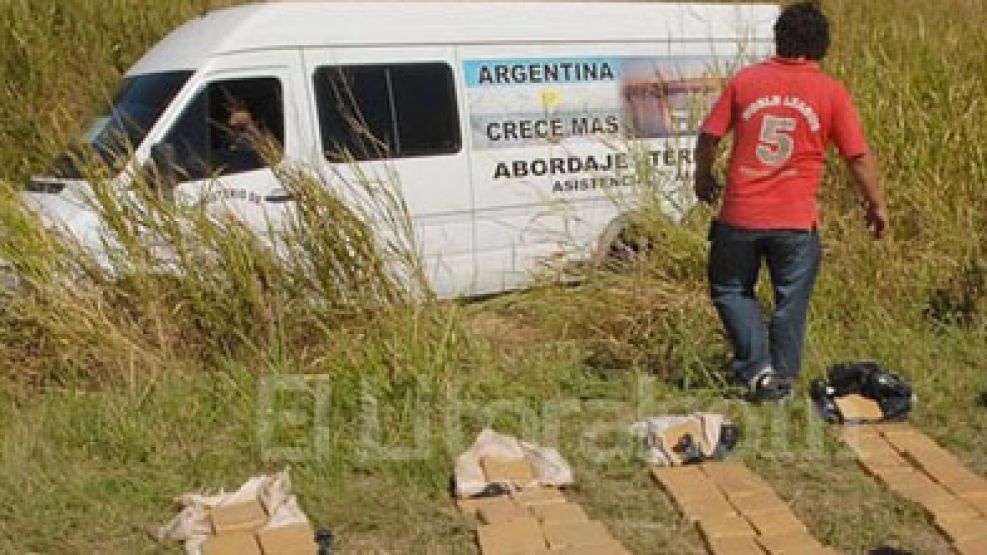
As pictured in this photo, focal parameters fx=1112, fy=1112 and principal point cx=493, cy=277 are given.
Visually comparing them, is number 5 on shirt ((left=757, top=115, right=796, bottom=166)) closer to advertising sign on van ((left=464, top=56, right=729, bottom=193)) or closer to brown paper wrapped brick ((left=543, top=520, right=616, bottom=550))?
brown paper wrapped brick ((left=543, top=520, right=616, bottom=550))

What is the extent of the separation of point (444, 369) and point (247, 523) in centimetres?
132

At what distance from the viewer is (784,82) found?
486 cm

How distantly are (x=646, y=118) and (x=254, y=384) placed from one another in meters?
4.06

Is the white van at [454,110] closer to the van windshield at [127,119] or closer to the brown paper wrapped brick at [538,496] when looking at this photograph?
the van windshield at [127,119]

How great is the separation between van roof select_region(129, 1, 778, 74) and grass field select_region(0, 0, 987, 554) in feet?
3.55

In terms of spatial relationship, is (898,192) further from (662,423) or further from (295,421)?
(295,421)

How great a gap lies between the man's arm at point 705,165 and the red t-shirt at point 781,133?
0.18 feet

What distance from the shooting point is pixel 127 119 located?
22.7 ft

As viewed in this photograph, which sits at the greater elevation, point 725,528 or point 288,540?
point 288,540

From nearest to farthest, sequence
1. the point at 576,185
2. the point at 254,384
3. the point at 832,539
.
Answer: the point at 832,539 → the point at 254,384 → the point at 576,185

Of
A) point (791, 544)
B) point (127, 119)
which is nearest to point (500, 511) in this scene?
point (791, 544)

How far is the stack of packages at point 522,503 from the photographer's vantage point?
371 cm

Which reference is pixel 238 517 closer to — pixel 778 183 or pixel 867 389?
pixel 778 183

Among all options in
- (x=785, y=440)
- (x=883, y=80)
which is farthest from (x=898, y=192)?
(x=785, y=440)
